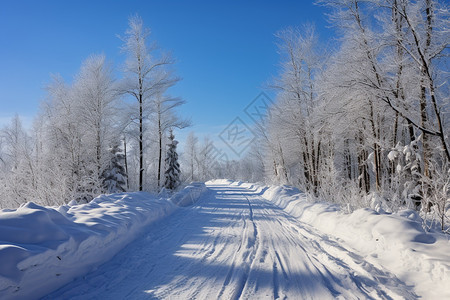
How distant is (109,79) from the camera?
57.8 feet

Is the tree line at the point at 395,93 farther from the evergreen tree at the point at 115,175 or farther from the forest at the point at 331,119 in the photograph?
the evergreen tree at the point at 115,175

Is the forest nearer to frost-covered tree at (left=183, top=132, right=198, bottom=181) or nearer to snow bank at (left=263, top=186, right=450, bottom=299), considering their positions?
snow bank at (left=263, top=186, right=450, bottom=299)

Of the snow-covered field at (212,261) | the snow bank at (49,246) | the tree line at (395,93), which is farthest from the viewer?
the tree line at (395,93)

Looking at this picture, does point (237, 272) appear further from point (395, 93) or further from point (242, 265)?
point (395, 93)

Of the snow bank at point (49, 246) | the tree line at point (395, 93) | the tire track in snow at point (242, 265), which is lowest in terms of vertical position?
the tire track in snow at point (242, 265)

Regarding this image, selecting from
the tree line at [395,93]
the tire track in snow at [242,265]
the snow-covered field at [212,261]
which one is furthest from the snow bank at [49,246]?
the tree line at [395,93]

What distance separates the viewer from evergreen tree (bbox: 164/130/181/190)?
28.3m

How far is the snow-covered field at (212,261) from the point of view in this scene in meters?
3.17

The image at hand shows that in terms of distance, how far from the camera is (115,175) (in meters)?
22.4

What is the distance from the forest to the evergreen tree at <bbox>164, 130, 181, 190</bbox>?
24cm

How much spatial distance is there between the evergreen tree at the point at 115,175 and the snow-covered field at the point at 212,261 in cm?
1740

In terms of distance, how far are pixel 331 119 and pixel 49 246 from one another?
1108 cm

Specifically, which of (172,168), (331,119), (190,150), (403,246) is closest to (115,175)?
(172,168)

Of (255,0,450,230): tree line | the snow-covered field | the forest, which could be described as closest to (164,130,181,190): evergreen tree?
the forest
